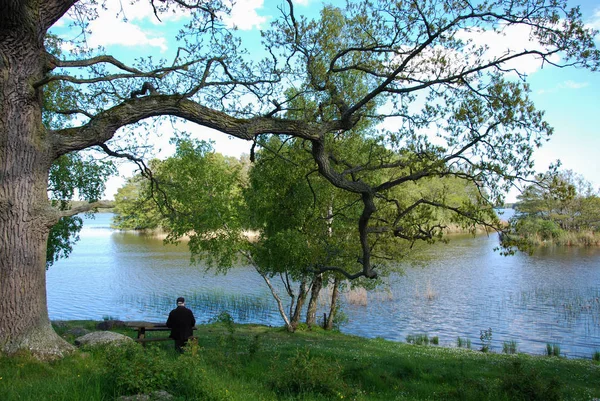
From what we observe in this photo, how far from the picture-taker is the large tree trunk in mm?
8844

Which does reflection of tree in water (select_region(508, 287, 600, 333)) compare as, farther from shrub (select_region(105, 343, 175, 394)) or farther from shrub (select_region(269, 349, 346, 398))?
shrub (select_region(105, 343, 175, 394))

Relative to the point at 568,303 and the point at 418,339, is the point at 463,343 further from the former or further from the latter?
the point at 568,303

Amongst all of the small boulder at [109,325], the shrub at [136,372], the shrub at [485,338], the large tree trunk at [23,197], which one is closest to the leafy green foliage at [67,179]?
the small boulder at [109,325]

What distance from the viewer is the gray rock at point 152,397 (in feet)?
19.1

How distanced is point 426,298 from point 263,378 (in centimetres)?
2237

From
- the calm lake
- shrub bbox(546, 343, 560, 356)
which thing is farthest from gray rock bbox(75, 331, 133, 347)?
shrub bbox(546, 343, 560, 356)

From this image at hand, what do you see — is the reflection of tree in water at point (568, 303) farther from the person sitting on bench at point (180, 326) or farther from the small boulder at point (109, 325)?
the small boulder at point (109, 325)

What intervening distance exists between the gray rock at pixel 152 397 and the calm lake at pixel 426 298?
16.6 m

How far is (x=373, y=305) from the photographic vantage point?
1094 inches

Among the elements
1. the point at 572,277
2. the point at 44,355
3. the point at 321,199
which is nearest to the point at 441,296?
the point at 572,277

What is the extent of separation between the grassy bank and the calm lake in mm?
Answer: 10329

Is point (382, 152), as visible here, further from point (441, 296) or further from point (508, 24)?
point (441, 296)

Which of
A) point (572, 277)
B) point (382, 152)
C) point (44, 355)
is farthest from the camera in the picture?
point (572, 277)

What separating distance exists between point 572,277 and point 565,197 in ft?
89.5
